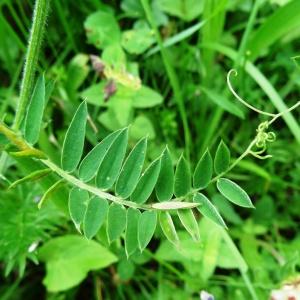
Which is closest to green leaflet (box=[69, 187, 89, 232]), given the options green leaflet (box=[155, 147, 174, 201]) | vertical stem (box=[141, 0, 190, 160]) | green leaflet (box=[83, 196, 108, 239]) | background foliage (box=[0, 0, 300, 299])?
green leaflet (box=[83, 196, 108, 239])

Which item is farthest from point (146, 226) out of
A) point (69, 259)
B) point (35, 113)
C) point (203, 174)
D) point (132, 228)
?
point (69, 259)

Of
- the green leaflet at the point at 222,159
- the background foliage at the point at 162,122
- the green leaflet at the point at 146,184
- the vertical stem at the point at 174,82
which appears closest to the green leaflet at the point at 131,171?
the green leaflet at the point at 146,184

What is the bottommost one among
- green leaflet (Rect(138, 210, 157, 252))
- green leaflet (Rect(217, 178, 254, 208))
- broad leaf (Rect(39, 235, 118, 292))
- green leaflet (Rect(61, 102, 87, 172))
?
broad leaf (Rect(39, 235, 118, 292))

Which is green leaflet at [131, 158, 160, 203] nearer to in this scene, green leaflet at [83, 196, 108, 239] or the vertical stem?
green leaflet at [83, 196, 108, 239]

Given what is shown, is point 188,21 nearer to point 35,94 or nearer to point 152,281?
point 152,281

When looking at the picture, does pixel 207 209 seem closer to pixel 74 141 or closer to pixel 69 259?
pixel 74 141

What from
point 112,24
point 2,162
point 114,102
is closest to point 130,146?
point 114,102
